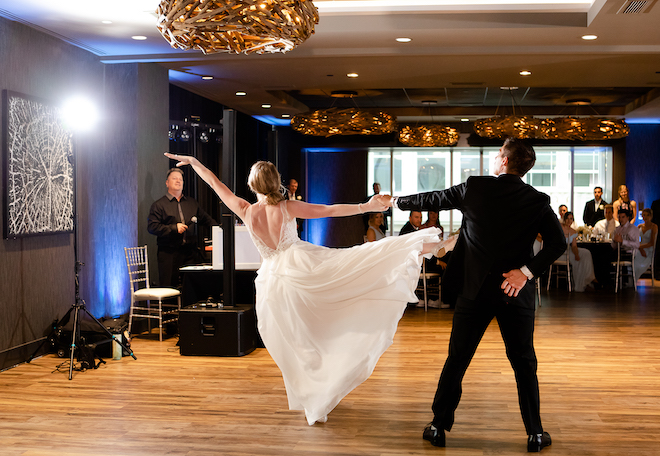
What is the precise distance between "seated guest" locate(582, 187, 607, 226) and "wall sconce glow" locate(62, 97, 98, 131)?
32.3 feet

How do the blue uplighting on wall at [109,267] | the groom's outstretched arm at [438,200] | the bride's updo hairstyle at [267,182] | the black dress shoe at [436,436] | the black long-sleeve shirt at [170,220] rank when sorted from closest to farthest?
the groom's outstretched arm at [438,200], the black dress shoe at [436,436], the bride's updo hairstyle at [267,182], the blue uplighting on wall at [109,267], the black long-sleeve shirt at [170,220]

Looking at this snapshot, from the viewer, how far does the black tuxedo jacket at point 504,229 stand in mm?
3330

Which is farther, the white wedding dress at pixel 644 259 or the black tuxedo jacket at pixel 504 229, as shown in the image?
the white wedding dress at pixel 644 259

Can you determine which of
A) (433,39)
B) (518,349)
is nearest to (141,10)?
(433,39)

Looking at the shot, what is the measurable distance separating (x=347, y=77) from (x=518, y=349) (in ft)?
21.1

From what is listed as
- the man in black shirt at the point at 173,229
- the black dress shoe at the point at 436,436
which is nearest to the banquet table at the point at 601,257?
the man in black shirt at the point at 173,229

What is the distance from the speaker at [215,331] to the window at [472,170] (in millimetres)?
10660

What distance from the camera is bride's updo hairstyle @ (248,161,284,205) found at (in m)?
4.31

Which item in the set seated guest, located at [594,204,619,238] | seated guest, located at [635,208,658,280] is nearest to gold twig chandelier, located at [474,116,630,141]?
seated guest, located at [594,204,619,238]

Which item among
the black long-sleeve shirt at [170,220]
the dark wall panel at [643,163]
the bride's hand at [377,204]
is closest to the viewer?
the bride's hand at [377,204]

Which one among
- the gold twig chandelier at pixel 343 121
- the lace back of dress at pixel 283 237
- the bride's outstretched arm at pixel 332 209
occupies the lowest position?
the lace back of dress at pixel 283 237

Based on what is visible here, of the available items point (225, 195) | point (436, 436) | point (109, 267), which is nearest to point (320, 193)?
point (109, 267)

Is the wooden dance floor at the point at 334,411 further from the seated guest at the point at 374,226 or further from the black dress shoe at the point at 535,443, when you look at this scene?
the seated guest at the point at 374,226

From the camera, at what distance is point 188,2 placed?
3.42m
